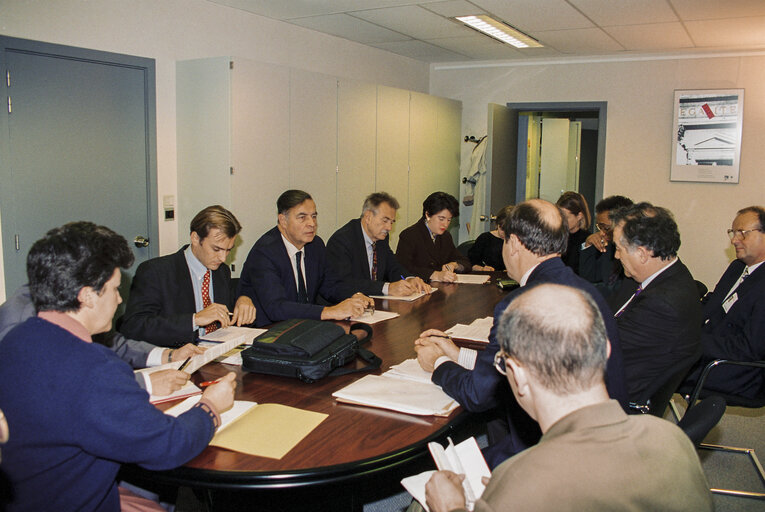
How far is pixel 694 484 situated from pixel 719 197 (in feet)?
19.8

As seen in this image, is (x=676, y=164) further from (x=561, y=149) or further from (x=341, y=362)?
(x=341, y=362)

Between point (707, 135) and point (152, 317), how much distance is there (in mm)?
5874

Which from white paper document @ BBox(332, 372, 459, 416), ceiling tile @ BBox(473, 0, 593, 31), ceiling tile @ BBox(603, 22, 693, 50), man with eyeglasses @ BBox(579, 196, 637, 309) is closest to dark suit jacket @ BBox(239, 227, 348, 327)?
white paper document @ BBox(332, 372, 459, 416)

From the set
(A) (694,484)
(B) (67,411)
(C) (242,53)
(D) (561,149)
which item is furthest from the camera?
(D) (561,149)

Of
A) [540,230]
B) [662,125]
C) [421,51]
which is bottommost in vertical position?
[540,230]

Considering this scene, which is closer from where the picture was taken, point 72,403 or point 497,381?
point 72,403

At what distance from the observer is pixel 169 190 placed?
4.53 meters

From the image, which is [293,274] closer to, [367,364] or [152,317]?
[152,317]

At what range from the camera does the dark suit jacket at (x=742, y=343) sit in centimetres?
303

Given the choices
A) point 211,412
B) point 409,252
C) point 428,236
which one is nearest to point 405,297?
point 409,252

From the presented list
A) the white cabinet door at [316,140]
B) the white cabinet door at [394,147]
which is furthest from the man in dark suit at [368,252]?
the white cabinet door at [394,147]

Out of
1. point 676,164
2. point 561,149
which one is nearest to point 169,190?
point 676,164

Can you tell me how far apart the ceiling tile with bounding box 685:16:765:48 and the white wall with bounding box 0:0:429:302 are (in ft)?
10.4

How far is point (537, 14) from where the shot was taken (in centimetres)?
479
